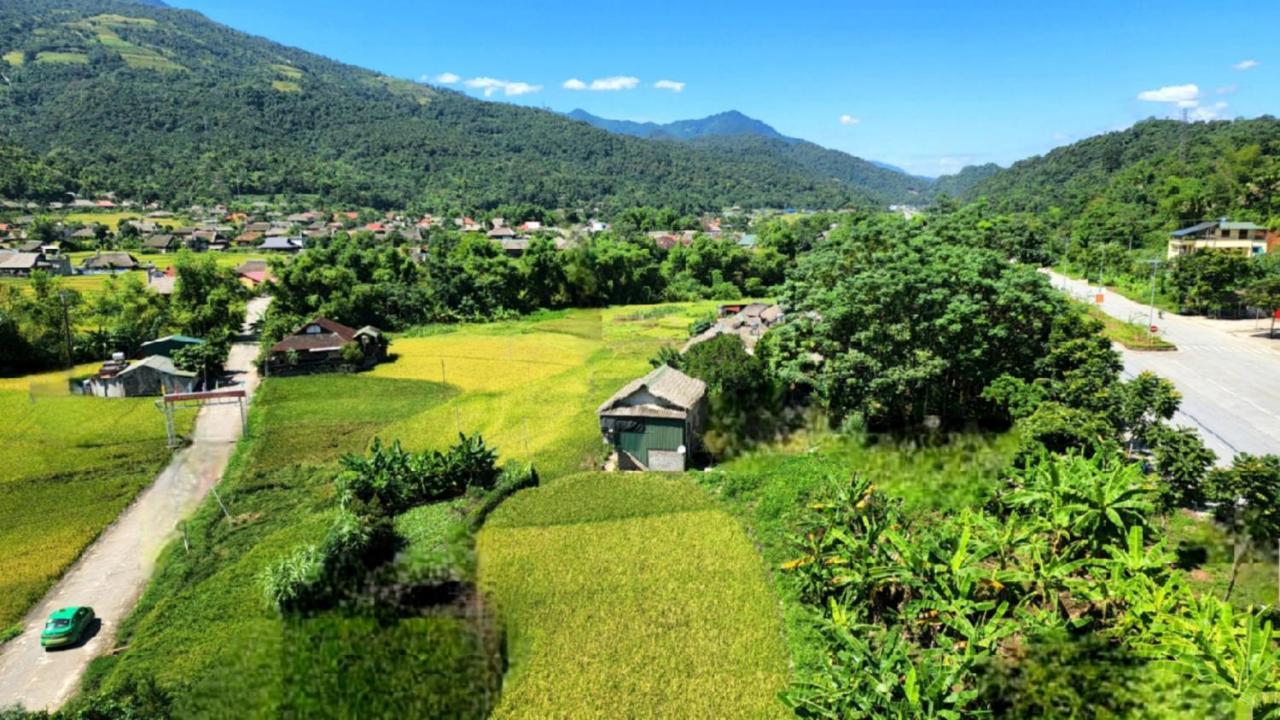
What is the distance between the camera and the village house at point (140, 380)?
1014 inches

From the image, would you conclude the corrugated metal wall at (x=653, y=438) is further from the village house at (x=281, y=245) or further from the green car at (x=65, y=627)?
the village house at (x=281, y=245)

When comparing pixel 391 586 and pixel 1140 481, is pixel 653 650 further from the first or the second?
pixel 1140 481

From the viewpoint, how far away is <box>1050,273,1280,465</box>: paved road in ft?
59.9

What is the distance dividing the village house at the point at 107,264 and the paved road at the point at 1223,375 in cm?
6418

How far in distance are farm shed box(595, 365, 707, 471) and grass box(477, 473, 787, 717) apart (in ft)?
4.80

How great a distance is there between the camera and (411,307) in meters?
42.8

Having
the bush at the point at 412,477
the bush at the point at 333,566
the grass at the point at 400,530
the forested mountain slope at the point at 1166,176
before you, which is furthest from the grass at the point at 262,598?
the forested mountain slope at the point at 1166,176

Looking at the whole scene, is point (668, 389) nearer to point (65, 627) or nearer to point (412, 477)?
point (412, 477)

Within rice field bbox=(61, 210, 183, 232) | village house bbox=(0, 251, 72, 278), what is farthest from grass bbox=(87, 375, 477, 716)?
rice field bbox=(61, 210, 183, 232)

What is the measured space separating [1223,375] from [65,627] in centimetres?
3301

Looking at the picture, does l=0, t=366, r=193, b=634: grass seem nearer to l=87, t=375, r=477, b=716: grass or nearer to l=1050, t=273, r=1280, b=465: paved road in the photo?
l=87, t=375, r=477, b=716: grass

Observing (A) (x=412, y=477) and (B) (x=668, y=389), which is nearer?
(A) (x=412, y=477)

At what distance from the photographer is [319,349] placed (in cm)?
3072

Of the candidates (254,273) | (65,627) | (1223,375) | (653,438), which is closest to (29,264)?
(254,273)
